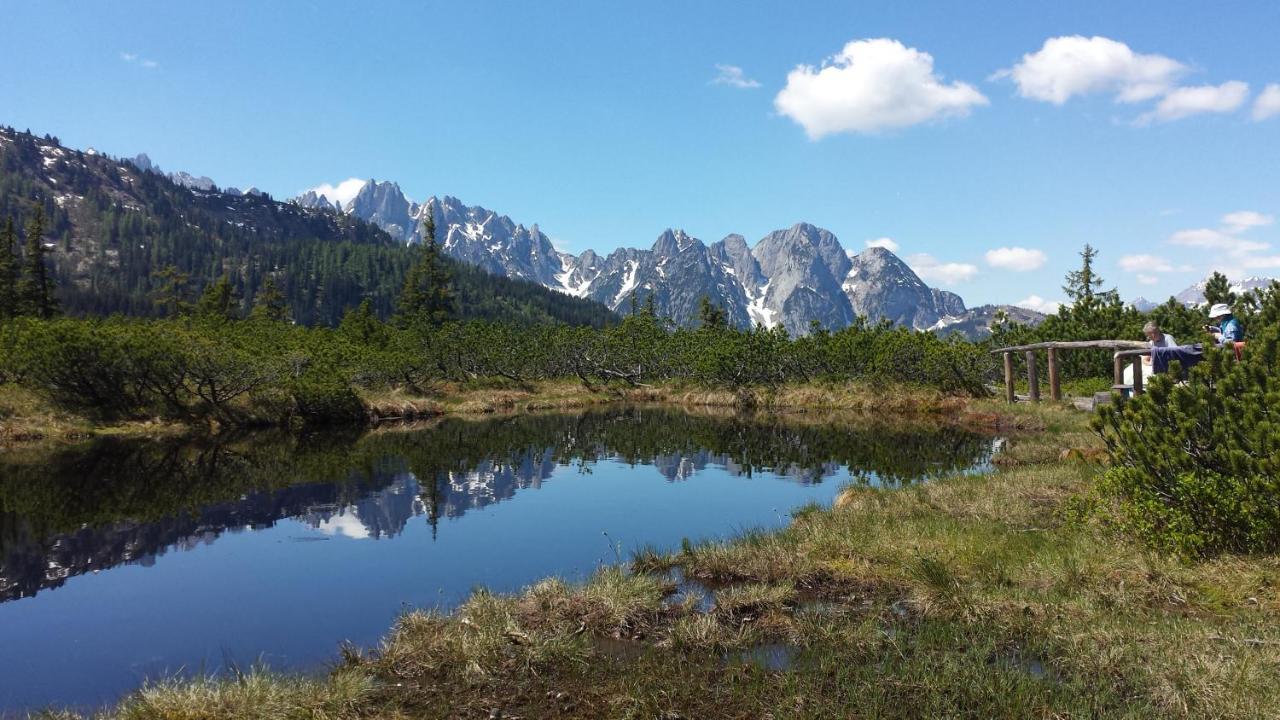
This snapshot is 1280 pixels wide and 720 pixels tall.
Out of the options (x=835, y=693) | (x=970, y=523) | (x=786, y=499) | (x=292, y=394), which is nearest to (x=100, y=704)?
(x=835, y=693)

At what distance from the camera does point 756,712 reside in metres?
6.22

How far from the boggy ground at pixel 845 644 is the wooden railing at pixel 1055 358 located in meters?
9.67

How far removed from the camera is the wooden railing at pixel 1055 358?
18.6 metres

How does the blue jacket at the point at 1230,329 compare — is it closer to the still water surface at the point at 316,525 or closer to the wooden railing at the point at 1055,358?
the wooden railing at the point at 1055,358

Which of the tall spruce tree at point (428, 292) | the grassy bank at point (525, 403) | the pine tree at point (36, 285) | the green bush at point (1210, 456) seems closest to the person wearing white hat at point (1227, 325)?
the green bush at point (1210, 456)

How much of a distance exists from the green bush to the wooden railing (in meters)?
8.57

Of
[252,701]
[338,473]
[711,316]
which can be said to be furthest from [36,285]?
[252,701]

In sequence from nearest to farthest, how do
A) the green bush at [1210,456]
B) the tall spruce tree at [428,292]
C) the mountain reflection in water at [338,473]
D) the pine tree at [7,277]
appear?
the green bush at [1210,456], the mountain reflection in water at [338,473], the pine tree at [7,277], the tall spruce tree at [428,292]

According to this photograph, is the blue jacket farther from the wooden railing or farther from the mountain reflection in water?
the mountain reflection in water

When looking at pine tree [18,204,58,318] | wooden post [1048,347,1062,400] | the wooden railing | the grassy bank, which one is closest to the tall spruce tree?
pine tree [18,204,58,318]

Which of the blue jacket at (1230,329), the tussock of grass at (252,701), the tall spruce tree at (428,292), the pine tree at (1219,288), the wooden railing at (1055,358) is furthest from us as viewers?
the tall spruce tree at (428,292)

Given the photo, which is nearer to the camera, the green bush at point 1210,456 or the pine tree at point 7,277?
the green bush at point 1210,456

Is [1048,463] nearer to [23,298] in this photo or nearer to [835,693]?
[835,693]

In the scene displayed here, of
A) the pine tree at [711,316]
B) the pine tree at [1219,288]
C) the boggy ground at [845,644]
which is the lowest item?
the boggy ground at [845,644]
